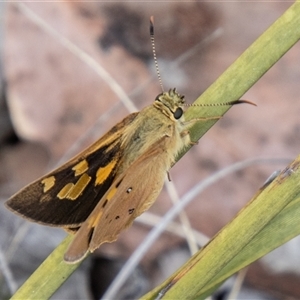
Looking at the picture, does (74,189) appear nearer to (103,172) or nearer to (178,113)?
(103,172)

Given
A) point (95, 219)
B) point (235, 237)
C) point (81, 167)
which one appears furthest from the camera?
point (81, 167)

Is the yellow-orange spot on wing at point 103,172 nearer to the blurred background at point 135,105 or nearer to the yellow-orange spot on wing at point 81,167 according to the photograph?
the yellow-orange spot on wing at point 81,167

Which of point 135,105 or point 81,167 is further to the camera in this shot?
point 135,105

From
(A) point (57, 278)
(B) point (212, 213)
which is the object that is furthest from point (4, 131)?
(A) point (57, 278)

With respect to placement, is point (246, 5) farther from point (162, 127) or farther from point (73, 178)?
point (73, 178)

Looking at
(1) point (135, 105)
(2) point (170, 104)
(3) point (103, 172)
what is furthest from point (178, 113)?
(1) point (135, 105)

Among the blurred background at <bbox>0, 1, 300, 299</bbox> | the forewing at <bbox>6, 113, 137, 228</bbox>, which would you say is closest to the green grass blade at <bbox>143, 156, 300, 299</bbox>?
the forewing at <bbox>6, 113, 137, 228</bbox>

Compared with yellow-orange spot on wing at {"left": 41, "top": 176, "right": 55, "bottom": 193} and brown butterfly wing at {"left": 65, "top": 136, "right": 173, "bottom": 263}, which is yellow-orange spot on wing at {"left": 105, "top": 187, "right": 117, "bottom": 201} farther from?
yellow-orange spot on wing at {"left": 41, "top": 176, "right": 55, "bottom": 193}

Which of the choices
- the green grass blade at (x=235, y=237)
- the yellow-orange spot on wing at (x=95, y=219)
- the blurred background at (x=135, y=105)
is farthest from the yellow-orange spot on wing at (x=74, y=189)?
the blurred background at (x=135, y=105)
